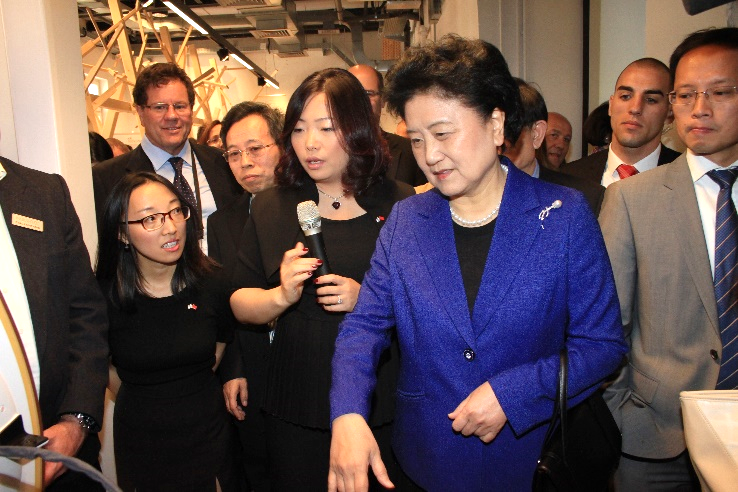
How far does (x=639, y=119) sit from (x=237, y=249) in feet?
7.03

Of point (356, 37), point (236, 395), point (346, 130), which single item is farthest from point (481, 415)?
point (356, 37)

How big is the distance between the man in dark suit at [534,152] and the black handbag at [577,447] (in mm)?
1221

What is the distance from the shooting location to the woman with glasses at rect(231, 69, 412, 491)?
1953 mm

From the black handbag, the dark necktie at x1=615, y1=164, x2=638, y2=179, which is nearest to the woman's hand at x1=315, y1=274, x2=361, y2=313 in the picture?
the black handbag

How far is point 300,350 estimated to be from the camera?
2.00 metres

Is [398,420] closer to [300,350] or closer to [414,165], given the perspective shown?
[300,350]

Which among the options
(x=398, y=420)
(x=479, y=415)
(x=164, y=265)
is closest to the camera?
(x=479, y=415)

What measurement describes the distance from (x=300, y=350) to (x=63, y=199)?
946 millimetres

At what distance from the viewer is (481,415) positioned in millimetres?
1358

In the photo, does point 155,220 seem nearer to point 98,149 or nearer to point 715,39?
point 715,39

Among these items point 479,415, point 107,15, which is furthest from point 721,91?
point 107,15

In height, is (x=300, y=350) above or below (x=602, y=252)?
below

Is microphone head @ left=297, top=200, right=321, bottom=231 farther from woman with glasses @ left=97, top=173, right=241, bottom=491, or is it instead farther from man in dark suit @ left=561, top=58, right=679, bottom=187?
man in dark suit @ left=561, top=58, right=679, bottom=187

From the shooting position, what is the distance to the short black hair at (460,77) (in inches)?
57.9
